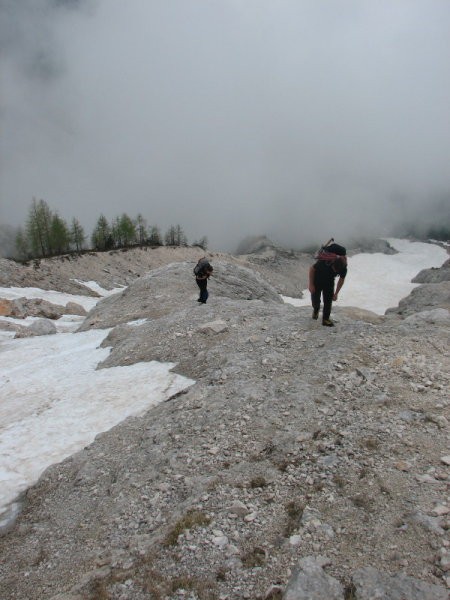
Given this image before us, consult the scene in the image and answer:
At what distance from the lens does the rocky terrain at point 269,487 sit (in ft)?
20.9

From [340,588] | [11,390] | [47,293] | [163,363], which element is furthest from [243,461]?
[47,293]

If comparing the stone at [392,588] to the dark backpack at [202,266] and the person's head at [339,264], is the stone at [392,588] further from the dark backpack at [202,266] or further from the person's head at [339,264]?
the dark backpack at [202,266]

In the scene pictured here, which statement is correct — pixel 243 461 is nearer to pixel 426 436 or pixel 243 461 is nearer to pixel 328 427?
pixel 328 427

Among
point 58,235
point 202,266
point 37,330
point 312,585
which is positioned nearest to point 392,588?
point 312,585

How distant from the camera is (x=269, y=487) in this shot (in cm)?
823

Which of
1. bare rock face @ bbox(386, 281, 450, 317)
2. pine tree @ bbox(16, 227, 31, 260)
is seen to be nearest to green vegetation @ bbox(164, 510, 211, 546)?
bare rock face @ bbox(386, 281, 450, 317)

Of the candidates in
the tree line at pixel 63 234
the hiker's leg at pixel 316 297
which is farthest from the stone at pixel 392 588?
the tree line at pixel 63 234

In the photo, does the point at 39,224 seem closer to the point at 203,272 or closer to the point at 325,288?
the point at 203,272

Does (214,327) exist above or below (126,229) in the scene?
below

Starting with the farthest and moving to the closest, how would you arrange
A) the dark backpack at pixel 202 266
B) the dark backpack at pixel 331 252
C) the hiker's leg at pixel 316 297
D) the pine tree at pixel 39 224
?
the pine tree at pixel 39 224 → the dark backpack at pixel 202 266 → the hiker's leg at pixel 316 297 → the dark backpack at pixel 331 252

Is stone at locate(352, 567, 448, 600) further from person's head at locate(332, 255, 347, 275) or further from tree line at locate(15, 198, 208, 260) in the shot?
tree line at locate(15, 198, 208, 260)

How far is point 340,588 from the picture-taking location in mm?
5906

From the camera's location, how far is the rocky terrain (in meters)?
6.36

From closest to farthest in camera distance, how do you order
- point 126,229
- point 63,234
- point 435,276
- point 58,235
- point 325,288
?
point 325,288 → point 435,276 → point 58,235 → point 63,234 → point 126,229
